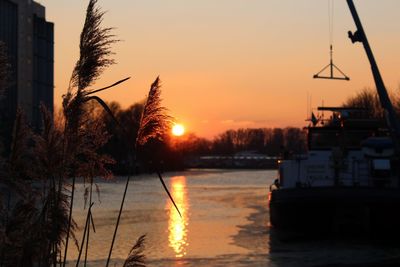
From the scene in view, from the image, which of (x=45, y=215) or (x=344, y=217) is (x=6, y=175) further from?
(x=344, y=217)

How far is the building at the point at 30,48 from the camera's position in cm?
9394

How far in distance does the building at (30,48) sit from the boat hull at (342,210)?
73.5m

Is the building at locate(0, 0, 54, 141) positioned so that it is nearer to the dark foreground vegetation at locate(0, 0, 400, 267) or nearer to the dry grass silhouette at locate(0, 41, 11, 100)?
the dark foreground vegetation at locate(0, 0, 400, 267)

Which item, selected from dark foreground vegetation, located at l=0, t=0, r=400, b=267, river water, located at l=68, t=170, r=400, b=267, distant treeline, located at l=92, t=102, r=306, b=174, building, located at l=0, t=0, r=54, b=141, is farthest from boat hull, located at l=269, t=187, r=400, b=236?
building, located at l=0, t=0, r=54, b=141

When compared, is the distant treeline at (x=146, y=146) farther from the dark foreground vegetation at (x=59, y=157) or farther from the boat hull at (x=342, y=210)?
the boat hull at (x=342, y=210)

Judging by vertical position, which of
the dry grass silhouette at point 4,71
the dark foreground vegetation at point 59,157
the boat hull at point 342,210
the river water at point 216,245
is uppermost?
the dry grass silhouette at point 4,71

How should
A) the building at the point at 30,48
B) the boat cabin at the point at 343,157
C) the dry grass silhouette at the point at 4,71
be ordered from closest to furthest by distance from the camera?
the dry grass silhouette at the point at 4,71
the boat cabin at the point at 343,157
the building at the point at 30,48

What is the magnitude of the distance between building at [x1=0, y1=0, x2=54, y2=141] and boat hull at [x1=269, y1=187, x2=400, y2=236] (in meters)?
73.5

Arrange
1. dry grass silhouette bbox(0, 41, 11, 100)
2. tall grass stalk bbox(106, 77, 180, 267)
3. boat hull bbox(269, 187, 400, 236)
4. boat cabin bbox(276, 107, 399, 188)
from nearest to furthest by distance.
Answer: dry grass silhouette bbox(0, 41, 11, 100) < tall grass stalk bbox(106, 77, 180, 267) < boat hull bbox(269, 187, 400, 236) < boat cabin bbox(276, 107, 399, 188)

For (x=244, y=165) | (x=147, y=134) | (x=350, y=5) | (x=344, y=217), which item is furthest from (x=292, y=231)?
(x=244, y=165)

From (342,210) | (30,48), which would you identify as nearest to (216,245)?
(342,210)

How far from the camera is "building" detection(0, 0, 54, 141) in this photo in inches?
3698

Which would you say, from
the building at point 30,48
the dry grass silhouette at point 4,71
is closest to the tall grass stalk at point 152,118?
the dry grass silhouette at point 4,71

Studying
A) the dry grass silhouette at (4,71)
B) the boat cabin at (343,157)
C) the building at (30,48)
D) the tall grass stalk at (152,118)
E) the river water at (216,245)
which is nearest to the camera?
the dry grass silhouette at (4,71)
